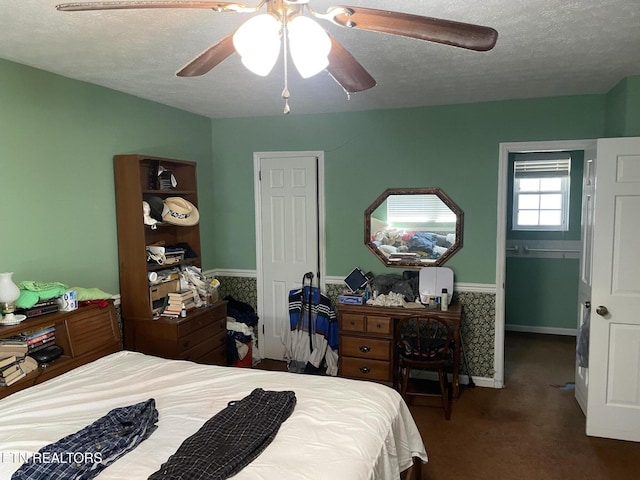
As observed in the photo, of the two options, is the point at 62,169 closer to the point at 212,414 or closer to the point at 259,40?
the point at 212,414

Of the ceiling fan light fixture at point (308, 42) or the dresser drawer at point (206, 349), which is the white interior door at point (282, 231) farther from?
the ceiling fan light fixture at point (308, 42)

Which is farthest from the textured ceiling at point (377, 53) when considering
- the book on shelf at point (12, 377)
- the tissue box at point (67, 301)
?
the book on shelf at point (12, 377)

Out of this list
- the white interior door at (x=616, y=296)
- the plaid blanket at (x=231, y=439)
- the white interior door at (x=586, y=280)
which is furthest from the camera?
the white interior door at (x=586, y=280)

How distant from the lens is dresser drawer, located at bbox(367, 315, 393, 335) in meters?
3.61

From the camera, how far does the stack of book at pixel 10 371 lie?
7.36 feet

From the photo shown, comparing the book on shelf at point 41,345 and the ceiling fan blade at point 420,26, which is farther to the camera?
the book on shelf at point 41,345

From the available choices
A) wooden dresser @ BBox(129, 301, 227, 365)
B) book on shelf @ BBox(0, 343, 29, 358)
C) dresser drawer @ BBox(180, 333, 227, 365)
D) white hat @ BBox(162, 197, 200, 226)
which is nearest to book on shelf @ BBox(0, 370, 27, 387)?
book on shelf @ BBox(0, 343, 29, 358)

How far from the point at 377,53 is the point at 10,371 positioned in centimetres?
252

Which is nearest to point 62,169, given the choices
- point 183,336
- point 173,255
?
point 173,255

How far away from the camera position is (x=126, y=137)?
338 centimetres

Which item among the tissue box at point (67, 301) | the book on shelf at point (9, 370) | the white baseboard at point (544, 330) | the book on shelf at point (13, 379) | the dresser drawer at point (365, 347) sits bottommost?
the white baseboard at point (544, 330)

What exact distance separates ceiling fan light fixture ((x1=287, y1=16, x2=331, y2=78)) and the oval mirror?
271 cm

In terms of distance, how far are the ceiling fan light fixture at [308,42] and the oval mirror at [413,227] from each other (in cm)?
271

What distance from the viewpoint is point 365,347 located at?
3664 mm
